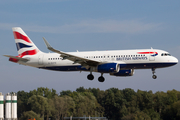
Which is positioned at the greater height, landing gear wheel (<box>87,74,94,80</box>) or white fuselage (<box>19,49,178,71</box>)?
white fuselage (<box>19,49,178,71</box>)

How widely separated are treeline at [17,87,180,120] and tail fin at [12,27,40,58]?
179 ft

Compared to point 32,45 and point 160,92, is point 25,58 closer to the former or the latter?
point 32,45

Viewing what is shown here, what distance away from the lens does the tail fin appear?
6341 cm

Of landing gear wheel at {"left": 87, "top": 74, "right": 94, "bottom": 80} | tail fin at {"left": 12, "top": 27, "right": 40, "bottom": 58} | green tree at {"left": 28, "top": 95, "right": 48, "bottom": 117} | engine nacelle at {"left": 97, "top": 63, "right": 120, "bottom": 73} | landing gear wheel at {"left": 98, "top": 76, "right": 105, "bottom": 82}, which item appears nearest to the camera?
engine nacelle at {"left": 97, "top": 63, "right": 120, "bottom": 73}

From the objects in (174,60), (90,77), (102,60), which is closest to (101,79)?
(90,77)

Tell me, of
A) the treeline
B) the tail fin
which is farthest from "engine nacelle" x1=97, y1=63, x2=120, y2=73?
the treeline

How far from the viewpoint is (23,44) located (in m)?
64.6

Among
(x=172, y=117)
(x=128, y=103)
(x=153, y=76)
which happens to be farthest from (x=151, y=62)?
(x=128, y=103)

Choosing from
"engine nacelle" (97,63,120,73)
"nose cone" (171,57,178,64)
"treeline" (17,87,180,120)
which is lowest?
"treeline" (17,87,180,120)

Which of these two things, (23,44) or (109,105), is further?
(109,105)

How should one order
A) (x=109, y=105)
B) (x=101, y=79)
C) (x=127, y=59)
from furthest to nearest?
(x=109, y=105)
(x=101, y=79)
(x=127, y=59)

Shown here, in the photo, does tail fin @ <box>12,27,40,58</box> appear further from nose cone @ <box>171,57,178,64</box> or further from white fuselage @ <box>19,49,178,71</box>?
nose cone @ <box>171,57,178,64</box>

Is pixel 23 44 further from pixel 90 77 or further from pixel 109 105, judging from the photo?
pixel 109 105

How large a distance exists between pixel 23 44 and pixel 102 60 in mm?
18156
